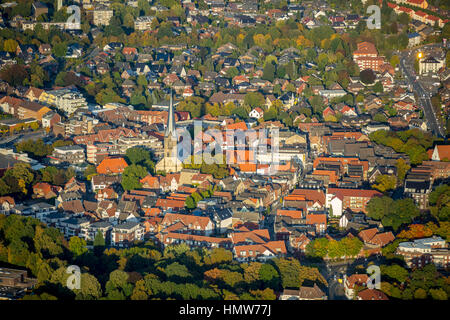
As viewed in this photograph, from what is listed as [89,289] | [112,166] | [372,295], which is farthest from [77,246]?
[372,295]

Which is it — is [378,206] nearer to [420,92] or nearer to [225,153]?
[225,153]

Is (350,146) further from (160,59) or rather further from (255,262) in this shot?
(160,59)

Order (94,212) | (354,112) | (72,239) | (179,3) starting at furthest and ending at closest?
(179,3), (354,112), (94,212), (72,239)

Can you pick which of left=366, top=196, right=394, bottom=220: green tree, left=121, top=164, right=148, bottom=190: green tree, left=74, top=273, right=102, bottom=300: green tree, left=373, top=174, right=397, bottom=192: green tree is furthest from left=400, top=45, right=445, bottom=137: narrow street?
left=74, top=273, right=102, bottom=300: green tree

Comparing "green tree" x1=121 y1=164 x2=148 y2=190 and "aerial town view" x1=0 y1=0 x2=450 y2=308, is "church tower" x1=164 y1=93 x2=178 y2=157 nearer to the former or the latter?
"aerial town view" x1=0 y1=0 x2=450 y2=308

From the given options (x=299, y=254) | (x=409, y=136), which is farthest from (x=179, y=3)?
(x=299, y=254)

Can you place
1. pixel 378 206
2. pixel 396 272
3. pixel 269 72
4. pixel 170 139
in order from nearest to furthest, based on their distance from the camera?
pixel 396 272
pixel 378 206
pixel 170 139
pixel 269 72
